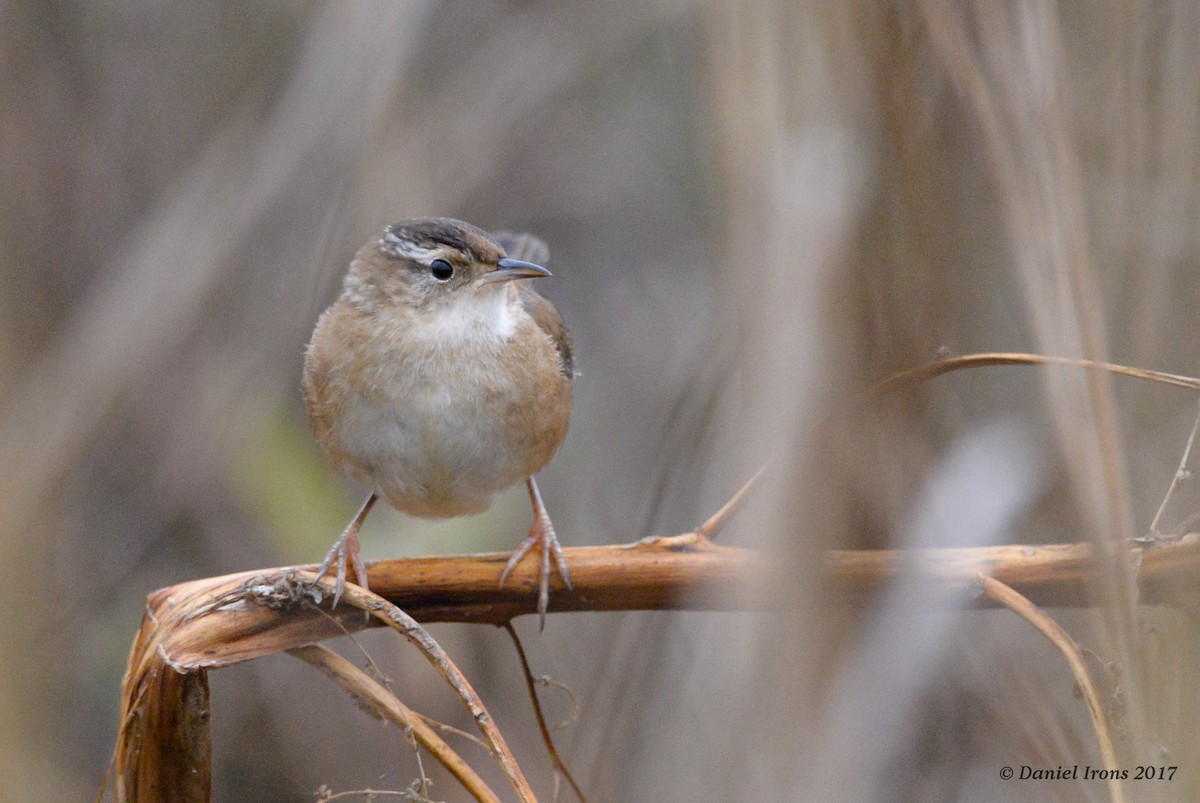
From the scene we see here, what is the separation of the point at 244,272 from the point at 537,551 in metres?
2.19

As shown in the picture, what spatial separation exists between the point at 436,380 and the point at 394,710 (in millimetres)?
1454

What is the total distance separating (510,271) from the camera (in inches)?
125

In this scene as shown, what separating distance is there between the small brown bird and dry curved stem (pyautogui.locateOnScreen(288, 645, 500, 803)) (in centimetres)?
100

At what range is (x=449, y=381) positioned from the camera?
3.03 meters

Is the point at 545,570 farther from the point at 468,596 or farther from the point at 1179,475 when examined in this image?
the point at 1179,475

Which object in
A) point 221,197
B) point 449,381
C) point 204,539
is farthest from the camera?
point 204,539

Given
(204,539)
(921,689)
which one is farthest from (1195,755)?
(204,539)

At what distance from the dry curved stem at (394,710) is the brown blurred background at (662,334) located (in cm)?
46

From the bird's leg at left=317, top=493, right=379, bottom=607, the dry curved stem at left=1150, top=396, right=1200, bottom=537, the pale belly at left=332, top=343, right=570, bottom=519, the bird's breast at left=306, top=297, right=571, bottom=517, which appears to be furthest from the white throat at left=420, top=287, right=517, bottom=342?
the dry curved stem at left=1150, top=396, right=1200, bottom=537

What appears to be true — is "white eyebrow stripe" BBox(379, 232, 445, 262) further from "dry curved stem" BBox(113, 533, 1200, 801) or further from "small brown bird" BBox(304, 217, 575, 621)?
"dry curved stem" BBox(113, 533, 1200, 801)

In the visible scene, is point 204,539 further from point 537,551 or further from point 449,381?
point 537,551

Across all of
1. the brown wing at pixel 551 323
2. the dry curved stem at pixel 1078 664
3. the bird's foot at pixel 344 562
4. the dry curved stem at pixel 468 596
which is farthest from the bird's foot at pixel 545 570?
the brown wing at pixel 551 323

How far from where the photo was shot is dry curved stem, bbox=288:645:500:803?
159cm

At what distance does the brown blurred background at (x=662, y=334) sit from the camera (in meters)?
1.73
